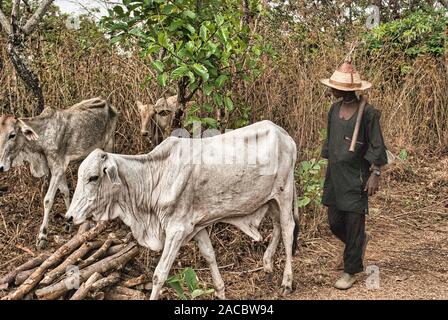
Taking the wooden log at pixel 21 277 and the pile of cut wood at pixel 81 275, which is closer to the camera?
the pile of cut wood at pixel 81 275

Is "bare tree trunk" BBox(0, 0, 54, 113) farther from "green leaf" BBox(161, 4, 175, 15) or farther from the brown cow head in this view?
"green leaf" BBox(161, 4, 175, 15)

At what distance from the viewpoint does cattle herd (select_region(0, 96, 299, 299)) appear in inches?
153

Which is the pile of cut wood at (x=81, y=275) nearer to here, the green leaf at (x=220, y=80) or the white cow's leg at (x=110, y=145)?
the white cow's leg at (x=110, y=145)

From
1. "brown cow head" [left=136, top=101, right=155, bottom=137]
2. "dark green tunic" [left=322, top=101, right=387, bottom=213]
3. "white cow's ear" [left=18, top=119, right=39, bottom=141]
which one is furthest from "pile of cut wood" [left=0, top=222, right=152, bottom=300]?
"dark green tunic" [left=322, top=101, right=387, bottom=213]

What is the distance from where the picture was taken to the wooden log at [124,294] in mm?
4328

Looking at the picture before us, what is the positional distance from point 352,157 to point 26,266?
2.68 m

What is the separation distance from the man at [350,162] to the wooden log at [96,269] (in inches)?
64.7

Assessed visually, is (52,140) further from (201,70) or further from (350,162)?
(350,162)

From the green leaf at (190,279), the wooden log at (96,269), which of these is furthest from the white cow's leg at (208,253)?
the wooden log at (96,269)

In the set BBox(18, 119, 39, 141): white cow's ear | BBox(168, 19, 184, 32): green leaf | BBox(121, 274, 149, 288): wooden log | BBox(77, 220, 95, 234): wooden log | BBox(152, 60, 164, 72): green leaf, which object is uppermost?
BBox(168, 19, 184, 32): green leaf

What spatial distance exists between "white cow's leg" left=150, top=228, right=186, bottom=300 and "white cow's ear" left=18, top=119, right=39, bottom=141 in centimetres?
182

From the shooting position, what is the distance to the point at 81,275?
4.38 m

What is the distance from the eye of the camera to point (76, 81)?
6.34 metres

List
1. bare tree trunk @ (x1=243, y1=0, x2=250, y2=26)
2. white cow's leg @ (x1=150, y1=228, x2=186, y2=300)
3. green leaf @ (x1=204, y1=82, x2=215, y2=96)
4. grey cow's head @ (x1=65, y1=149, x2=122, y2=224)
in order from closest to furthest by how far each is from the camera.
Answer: grey cow's head @ (x1=65, y1=149, x2=122, y2=224) → white cow's leg @ (x1=150, y1=228, x2=186, y2=300) → green leaf @ (x1=204, y1=82, x2=215, y2=96) → bare tree trunk @ (x1=243, y1=0, x2=250, y2=26)
